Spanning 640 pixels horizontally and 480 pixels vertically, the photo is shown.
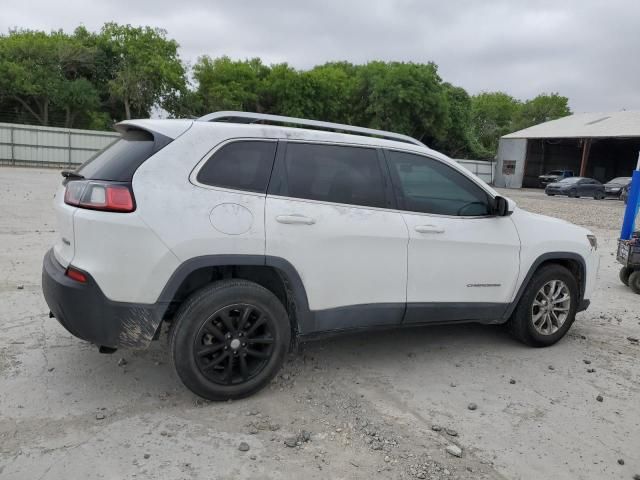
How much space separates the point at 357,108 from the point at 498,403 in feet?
138

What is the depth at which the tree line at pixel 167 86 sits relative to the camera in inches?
1425

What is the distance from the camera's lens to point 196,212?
329 cm

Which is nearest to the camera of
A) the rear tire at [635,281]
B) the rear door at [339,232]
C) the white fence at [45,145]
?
the rear door at [339,232]

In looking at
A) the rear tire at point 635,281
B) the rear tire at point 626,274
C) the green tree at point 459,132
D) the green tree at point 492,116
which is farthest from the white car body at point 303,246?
the green tree at point 492,116

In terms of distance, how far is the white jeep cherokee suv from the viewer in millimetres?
3199

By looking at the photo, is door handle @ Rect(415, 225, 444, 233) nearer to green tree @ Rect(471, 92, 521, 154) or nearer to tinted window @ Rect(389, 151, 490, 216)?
tinted window @ Rect(389, 151, 490, 216)

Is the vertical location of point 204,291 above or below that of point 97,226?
below

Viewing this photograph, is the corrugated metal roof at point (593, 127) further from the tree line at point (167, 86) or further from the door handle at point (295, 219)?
the door handle at point (295, 219)

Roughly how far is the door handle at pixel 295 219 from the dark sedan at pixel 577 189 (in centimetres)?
3369

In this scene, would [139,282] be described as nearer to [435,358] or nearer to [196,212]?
[196,212]

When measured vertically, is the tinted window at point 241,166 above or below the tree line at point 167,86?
below

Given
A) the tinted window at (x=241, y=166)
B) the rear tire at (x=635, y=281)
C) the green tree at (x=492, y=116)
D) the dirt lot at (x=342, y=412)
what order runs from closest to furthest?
the dirt lot at (x=342, y=412), the tinted window at (x=241, y=166), the rear tire at (x=635, y=281), the green tree at (x=492, y=116)

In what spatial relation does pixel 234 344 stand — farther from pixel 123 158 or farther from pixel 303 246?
pixel 123 158

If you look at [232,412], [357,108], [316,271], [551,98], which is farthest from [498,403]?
[551,98]
